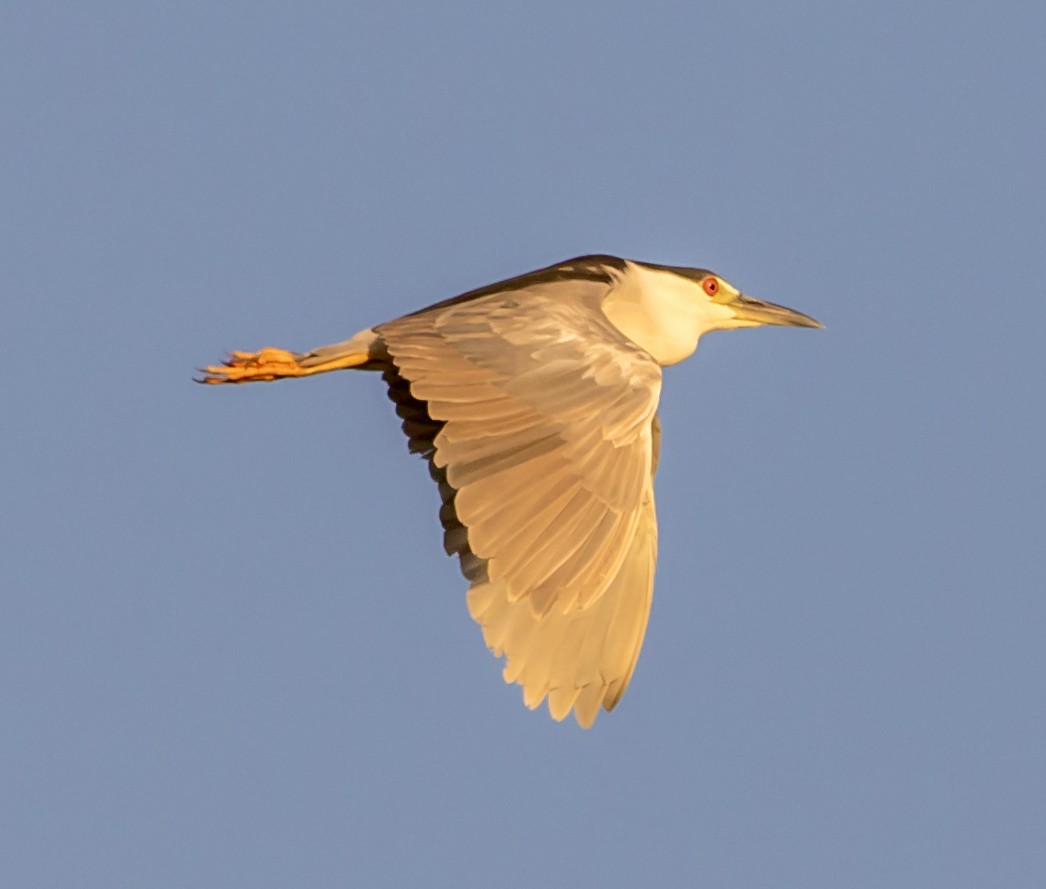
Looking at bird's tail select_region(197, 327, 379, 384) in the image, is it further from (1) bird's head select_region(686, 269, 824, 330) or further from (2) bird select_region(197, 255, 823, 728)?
(1) bird's head select_region(686, 269, 824, 330)

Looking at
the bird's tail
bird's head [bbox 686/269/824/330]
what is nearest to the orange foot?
the bird's tail

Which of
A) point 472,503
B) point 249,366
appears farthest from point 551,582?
point 249,366

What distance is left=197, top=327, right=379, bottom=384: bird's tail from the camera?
8297mm

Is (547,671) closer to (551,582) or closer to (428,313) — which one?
(551,582)

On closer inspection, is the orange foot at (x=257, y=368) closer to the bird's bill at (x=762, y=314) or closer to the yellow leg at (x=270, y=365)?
the yellow leg at (x=270, y=365)

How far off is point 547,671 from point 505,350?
124 cm

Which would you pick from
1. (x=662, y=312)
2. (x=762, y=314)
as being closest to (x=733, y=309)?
(x=762, y=314)

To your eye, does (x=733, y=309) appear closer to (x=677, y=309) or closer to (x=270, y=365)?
(x=677, y=309)

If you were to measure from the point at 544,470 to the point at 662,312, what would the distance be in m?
2.35

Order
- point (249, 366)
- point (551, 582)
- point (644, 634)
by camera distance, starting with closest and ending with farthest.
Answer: point (551, 582)
point (644, 634)
point (249, 366)

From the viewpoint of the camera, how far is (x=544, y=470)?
23.0ft

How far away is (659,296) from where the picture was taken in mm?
9195

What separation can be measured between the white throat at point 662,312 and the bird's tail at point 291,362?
112 cm

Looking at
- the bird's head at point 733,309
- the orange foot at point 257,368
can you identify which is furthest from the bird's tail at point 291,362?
the bird's head at point 733,309
